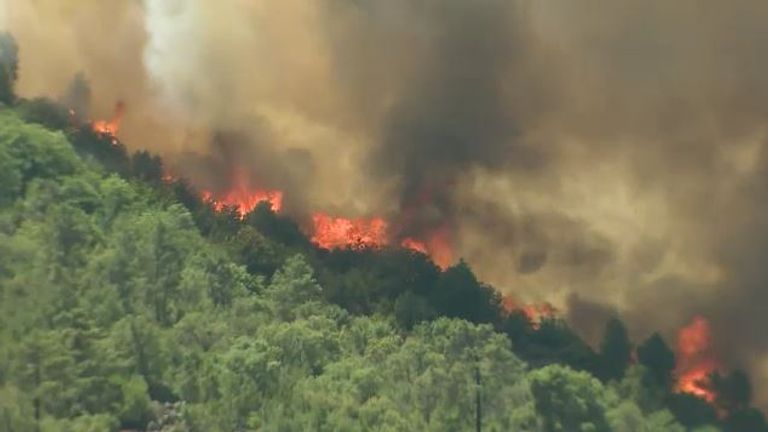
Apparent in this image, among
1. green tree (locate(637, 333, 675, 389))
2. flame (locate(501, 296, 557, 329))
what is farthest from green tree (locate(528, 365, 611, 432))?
flame (locate(501, 296, 557, 329))

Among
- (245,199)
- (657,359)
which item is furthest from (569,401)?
(245,199)

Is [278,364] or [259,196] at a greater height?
[259,196]

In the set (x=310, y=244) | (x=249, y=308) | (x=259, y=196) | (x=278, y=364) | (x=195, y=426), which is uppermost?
(x=259, y=196)

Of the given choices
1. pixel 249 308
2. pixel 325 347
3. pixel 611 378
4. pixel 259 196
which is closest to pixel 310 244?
pixel 259 196

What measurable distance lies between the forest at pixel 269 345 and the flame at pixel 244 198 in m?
6.81

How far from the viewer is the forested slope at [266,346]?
4091 centimetres

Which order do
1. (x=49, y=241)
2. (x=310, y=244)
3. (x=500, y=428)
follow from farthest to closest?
(x=310, y=244)
(x=49, y=241)
(x=500, y=428)

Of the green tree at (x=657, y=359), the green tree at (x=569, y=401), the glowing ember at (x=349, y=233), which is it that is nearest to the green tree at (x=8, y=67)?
the glowing ember at (x=349, y=233)

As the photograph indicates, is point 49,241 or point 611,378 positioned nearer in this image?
point 611,378

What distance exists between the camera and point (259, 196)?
70.6 metres

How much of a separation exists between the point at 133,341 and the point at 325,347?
7307mm

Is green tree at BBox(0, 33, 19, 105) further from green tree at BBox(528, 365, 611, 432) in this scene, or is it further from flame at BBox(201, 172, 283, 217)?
green tree at BBox(528, 365, 611, 432)

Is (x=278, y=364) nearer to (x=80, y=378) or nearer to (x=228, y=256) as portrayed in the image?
(x=80, y=378)

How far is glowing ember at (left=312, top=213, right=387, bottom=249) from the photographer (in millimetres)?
65250
